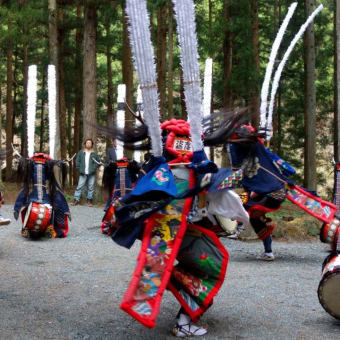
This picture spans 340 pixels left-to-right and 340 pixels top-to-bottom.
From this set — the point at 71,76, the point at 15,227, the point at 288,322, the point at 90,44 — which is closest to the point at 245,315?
the point at 288,322

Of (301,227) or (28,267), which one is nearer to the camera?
(28,267)

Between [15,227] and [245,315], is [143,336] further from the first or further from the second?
[15,227]

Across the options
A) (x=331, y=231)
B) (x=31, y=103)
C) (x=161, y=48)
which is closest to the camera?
(x=331, y=231)

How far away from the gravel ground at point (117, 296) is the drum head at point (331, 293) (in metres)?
0.17

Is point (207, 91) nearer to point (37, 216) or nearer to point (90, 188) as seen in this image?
point (37, 216)

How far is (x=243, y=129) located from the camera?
23.1 ft

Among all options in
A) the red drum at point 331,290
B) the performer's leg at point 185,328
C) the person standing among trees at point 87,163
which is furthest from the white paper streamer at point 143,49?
the person standing among trees at point 87,163

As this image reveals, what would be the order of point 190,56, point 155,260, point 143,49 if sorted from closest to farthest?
point 143,49 → point 190,56 → point 155,260

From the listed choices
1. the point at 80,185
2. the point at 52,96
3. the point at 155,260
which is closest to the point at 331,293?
the point at 155,260

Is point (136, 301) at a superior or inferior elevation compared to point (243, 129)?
inferior

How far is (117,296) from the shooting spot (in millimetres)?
5711

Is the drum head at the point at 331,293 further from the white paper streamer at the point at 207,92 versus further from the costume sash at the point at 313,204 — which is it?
the costume sash at the point at 313,204

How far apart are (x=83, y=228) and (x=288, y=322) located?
21.8 feet

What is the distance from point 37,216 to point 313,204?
4341 millimetres
